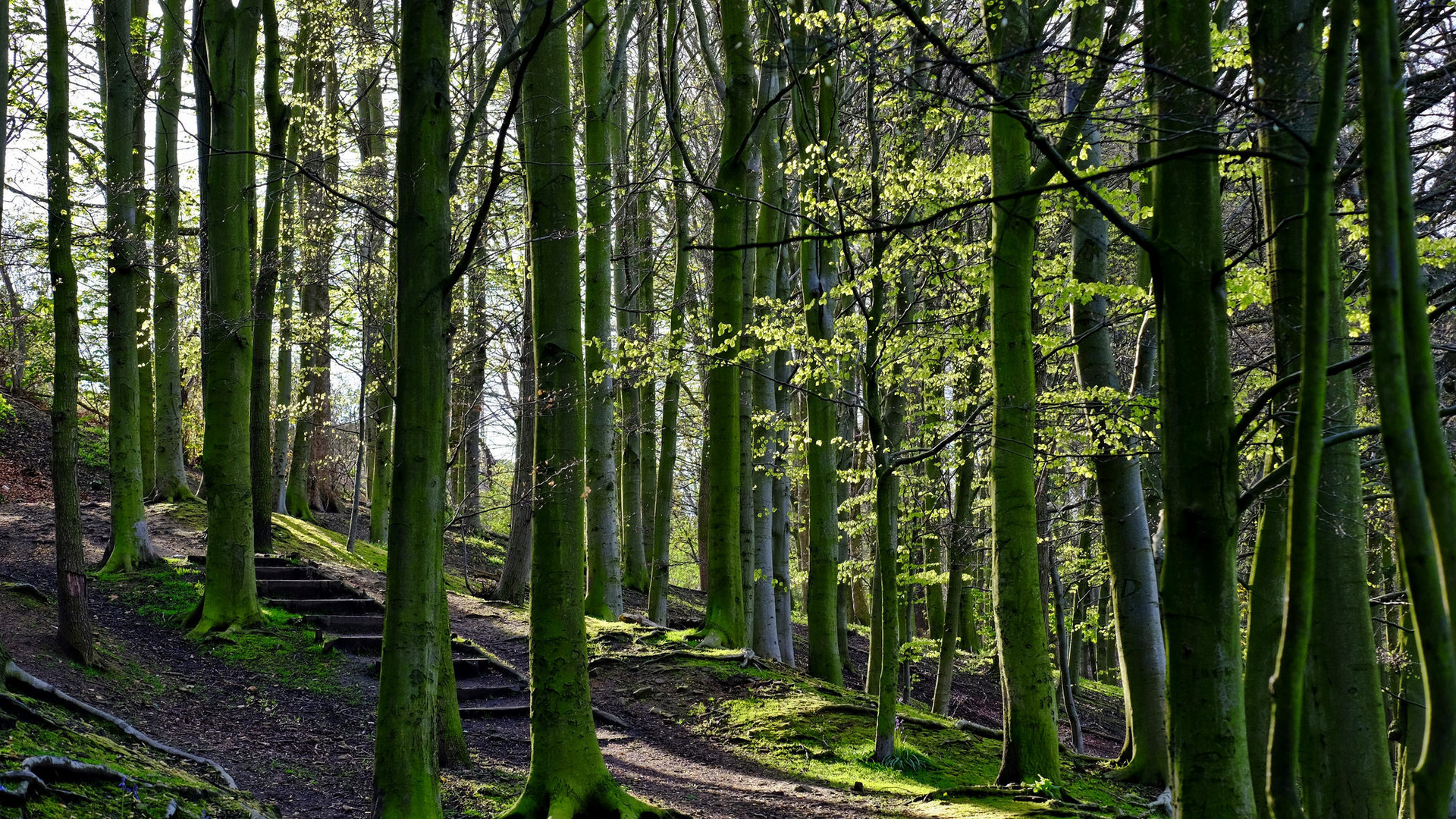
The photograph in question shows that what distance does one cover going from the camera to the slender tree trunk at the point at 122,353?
10.4 meters

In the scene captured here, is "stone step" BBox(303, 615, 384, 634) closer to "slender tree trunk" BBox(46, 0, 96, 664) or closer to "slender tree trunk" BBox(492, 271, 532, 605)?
"slender tree trunk" BBox(492, 271, 532, 605)

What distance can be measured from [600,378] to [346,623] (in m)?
4.17

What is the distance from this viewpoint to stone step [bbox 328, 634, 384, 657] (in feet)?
31.1

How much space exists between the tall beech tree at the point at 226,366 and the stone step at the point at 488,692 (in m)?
2.70

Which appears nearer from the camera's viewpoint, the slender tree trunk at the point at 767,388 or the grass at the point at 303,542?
the slender tree trunk at the point at 767,388

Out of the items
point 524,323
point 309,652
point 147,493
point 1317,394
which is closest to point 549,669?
point 1317,394

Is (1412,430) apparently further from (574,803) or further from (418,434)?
(574,803)

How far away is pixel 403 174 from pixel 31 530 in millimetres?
12674

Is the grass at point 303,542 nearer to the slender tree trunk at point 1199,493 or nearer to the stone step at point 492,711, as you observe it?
the stone step at point 492,711

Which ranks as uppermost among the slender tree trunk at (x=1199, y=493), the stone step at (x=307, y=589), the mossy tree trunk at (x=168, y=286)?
the mossy tree trunk at (x=168, y=286)

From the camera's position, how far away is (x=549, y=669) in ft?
16.7

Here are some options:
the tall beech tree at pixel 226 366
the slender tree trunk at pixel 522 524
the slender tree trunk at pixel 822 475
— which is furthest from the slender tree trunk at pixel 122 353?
the slender tree trunk at pixel 822 475

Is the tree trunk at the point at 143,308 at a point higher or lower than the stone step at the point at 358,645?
higher

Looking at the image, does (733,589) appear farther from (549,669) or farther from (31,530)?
(31,530)
